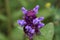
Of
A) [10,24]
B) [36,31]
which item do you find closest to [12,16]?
[10,24]

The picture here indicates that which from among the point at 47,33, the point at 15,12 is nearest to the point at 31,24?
the point at 47,33

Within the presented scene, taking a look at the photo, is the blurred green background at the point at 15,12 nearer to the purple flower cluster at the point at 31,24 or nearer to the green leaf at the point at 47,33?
the green leaf at the point at 47,33

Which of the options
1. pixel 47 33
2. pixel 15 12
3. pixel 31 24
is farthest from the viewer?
pixel 15 12

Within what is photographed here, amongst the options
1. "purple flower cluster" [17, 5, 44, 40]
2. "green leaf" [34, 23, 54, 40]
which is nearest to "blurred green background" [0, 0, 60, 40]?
"green leaf" [34, 23, 54, 40]

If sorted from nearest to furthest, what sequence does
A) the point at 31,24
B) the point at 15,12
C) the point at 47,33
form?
the point at 31,24
the point at 47,33
the point at 15,12

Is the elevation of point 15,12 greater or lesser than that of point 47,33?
greater

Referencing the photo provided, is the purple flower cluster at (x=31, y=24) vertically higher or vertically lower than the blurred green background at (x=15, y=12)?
lower

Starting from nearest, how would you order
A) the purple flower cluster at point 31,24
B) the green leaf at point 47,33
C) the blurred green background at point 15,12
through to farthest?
the purple flower cluster at point 31,24 < the green leaf at point 47,33 < the blurred green background at point 15,12

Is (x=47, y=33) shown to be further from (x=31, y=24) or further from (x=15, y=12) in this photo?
(x=15, y=12)

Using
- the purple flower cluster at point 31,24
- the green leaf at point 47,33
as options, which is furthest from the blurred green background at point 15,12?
the purple flower cluster at point 31,24

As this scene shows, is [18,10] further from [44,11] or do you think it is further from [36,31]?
[36,31]

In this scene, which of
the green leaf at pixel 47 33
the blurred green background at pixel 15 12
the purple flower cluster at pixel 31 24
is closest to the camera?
the purple flower cluster at pixel 31 24

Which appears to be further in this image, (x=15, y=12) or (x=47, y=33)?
(x=15, y=12)
